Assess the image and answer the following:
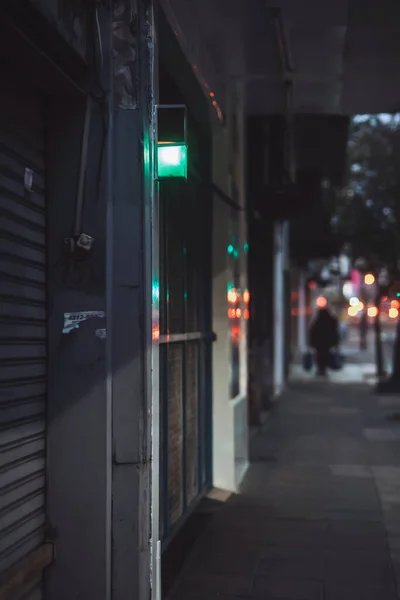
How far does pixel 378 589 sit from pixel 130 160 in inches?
129

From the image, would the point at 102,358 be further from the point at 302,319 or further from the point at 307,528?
the point at 302,319

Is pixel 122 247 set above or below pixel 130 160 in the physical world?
below

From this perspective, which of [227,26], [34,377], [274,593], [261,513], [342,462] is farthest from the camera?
[342,462]

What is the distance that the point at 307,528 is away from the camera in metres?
7.36

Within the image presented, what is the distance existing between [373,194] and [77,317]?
15616mm

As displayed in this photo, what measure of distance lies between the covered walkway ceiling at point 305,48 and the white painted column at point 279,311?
30.2 feet

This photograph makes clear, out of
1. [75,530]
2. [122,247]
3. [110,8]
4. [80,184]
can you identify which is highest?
[110,8]

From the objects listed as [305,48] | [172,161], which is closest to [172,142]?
[172,161]

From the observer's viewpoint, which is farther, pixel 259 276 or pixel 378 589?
pixel 259 276

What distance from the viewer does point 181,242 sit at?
7.42 m

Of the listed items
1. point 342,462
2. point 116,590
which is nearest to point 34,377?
point 116,590

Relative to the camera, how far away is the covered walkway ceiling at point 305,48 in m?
6.97

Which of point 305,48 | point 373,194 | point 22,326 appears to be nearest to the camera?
point 22,326

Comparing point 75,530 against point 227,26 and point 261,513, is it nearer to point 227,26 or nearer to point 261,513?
point 261,513
